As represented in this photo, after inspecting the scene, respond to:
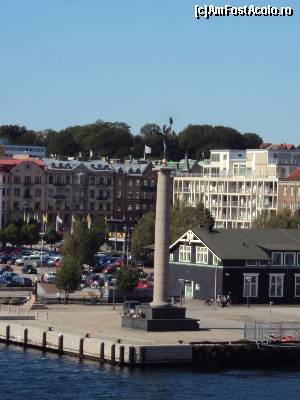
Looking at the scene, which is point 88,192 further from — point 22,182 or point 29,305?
point 29,305

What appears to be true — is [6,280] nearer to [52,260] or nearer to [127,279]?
[127,279]

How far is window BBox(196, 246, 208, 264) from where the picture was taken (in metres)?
90.2

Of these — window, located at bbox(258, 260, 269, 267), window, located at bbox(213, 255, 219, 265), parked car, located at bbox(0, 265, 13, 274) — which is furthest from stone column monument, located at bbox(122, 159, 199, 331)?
parked car, located at bbox(0, 265, 13, 274)

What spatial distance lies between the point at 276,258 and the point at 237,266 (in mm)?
2994

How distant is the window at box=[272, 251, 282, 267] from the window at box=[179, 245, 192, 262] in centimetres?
538

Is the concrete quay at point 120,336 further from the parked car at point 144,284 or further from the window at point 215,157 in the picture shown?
the window at point 215,157

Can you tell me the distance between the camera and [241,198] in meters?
164

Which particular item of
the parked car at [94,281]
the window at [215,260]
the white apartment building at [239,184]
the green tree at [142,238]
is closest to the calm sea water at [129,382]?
the window at [215,260]

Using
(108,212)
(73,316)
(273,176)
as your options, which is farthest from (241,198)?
(73,316)

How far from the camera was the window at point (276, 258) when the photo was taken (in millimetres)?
90062

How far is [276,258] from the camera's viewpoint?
9031cm

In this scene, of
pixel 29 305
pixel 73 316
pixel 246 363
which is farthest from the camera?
pixel 29 305

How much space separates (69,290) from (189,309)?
8624mm

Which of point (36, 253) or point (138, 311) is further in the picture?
point (36, 253)
